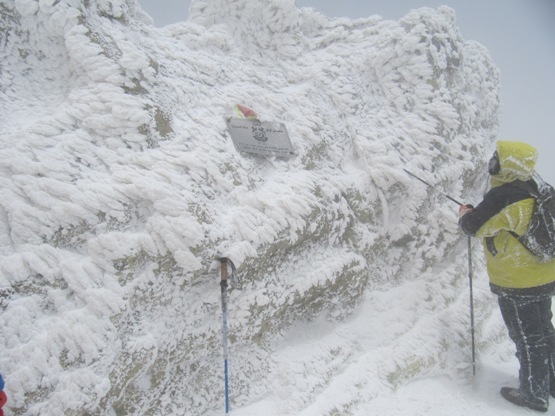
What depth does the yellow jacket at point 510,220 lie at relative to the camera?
10.8 ft

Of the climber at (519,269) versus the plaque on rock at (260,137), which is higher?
the plaque on rock at (260,137)

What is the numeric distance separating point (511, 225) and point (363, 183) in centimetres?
155

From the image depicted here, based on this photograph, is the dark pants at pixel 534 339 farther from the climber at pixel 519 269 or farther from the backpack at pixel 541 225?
the backpack at pixel 541 225

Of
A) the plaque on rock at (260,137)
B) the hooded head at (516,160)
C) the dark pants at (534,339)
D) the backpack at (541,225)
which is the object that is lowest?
the dark pants at (534,339)

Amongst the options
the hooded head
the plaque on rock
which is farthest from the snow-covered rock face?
the hooded head

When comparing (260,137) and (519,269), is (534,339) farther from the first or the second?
(260,137)

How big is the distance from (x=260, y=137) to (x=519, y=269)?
9.54 feet

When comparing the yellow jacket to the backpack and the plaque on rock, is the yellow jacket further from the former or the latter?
the plaque on rock

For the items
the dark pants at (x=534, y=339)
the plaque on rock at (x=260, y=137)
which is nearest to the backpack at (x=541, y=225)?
the dark pants at (x=534, y=339)

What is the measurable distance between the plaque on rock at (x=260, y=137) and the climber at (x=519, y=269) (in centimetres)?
204

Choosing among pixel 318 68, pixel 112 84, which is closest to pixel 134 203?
pixel 112 84

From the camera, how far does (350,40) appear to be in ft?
17.8

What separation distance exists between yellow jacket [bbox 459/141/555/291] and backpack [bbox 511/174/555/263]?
5 centimetres

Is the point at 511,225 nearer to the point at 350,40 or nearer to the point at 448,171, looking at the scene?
the point at 448,171
